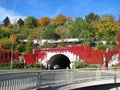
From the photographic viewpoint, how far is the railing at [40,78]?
12805 millimetres

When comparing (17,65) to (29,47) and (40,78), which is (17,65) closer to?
(29,47)

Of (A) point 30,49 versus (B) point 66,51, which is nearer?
(B) point 66,51

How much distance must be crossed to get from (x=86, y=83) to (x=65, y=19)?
103 m

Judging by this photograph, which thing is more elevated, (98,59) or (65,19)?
(65,19)

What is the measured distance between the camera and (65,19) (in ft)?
408

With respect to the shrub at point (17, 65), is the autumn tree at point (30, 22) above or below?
above

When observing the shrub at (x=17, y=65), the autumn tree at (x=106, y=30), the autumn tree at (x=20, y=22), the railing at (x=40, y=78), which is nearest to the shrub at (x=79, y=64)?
the shrub at (x=17, y=65)

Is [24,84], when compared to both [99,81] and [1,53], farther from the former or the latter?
[1,53]

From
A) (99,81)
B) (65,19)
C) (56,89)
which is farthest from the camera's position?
(65,19)

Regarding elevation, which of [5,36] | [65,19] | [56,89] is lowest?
[56,89]

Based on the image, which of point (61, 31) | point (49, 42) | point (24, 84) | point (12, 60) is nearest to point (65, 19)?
point (61, 31)

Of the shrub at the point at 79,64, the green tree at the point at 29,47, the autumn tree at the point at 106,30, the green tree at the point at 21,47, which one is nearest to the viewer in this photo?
the shrub at the point at 79,64

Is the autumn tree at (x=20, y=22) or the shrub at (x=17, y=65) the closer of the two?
the shrub at (x=17, y=65)

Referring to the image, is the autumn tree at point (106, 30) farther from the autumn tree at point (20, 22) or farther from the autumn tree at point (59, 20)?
the autumn tree at point (20, 22)
